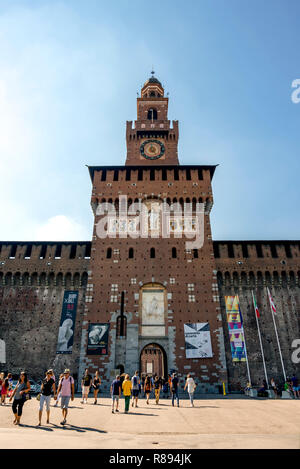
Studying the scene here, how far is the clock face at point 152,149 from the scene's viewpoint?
33.4 m

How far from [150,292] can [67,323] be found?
8141mm

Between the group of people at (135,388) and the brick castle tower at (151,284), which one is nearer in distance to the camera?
the group of people at (135,388)

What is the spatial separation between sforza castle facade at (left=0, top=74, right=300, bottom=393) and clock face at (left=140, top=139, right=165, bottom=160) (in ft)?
10.3

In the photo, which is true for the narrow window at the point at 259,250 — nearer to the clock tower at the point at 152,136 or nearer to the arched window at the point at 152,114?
the clock tower at the point at 152,136

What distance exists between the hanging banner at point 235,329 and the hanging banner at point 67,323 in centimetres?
1401

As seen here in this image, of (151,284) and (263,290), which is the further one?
(263,290)

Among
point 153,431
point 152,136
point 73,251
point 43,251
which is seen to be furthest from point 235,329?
point 152,136

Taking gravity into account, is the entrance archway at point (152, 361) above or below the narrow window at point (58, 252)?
below

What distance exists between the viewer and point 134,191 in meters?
29.1

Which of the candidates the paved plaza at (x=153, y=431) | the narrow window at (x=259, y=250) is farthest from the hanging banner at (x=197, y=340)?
the paved plaza at (x=153, y=431)

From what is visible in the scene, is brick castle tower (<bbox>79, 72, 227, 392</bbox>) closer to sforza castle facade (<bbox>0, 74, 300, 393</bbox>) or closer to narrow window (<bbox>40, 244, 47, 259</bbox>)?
sforza castle facade (<bbox>0, 74, 300, 393</bbox>)

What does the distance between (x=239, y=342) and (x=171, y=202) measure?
14094 millimetres

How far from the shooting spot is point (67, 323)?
2631 cm

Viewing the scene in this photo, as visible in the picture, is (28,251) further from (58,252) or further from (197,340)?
(197,340)
